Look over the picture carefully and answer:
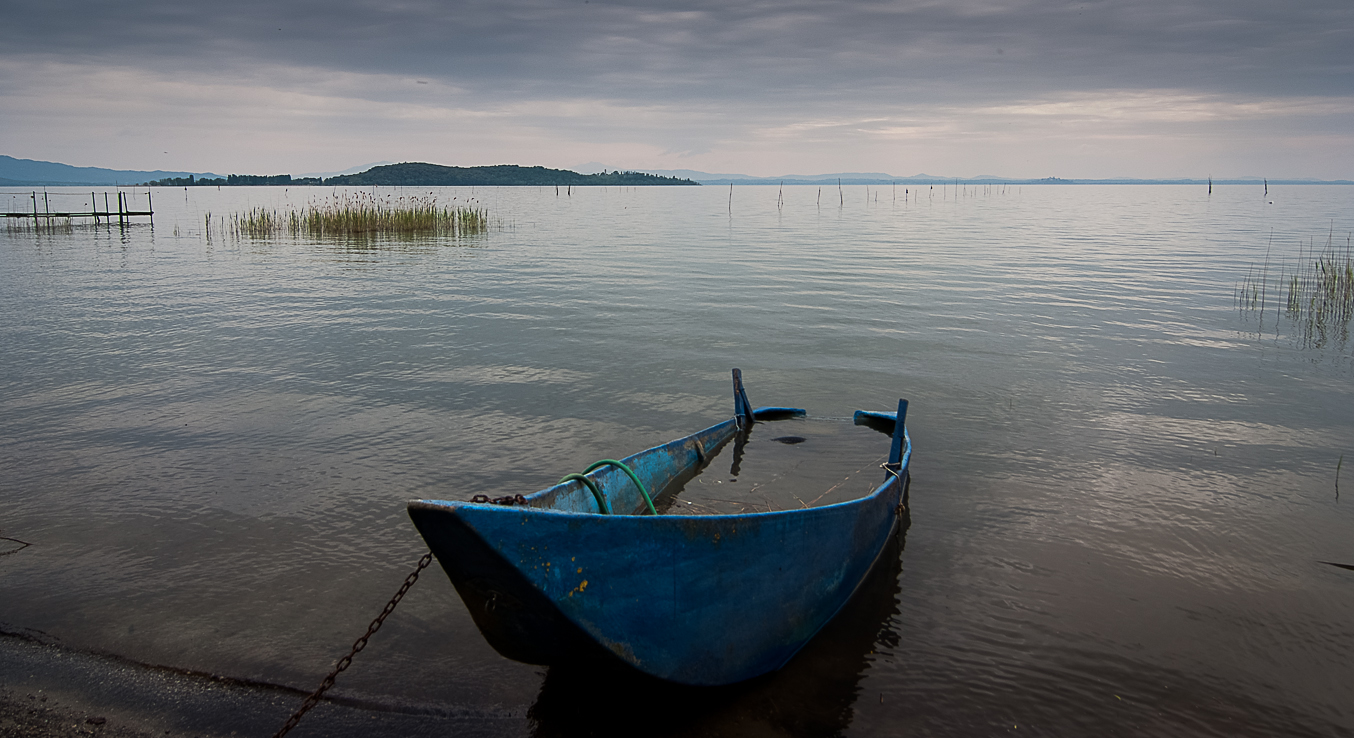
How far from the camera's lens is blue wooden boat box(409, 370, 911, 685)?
11.1 feet

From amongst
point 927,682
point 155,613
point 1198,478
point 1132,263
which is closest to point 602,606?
point 927,682

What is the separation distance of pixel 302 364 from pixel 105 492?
5176 mm

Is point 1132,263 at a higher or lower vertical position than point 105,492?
higher

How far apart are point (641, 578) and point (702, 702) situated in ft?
3.45

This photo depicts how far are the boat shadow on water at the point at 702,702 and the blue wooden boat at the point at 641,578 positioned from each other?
0.12 meters

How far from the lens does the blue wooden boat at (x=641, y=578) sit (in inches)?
133

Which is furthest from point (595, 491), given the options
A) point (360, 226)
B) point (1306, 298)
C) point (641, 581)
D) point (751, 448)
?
point (360, 226)

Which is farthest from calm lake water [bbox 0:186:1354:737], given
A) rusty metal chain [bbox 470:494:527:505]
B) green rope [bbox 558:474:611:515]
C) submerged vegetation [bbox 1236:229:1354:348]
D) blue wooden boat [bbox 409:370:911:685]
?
rusty metal chain [bbox 470:494:527:505]

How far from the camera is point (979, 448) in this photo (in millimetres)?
8570

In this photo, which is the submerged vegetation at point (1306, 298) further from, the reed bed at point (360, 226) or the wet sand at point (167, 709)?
the reed bed at point (360, 226)

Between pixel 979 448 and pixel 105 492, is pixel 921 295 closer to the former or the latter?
pixel 979 448

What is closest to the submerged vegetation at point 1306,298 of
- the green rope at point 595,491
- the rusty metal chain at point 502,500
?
the green rope at point 595,491

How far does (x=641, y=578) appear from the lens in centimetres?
372

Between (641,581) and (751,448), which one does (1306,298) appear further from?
(641,581)
